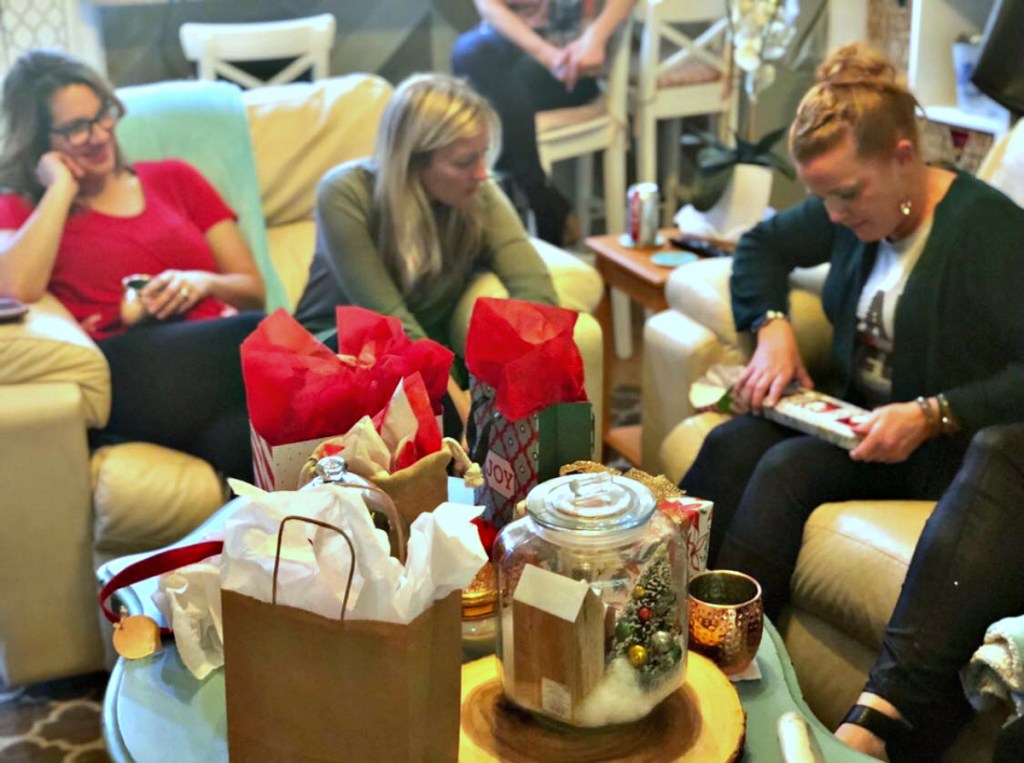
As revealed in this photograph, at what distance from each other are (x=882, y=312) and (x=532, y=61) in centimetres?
184

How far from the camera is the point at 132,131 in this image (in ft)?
7.91

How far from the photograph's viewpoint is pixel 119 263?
223 centimetres

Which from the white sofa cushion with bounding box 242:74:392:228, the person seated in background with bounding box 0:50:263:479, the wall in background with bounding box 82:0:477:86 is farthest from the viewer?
the wall in background with bounding box 82:0:477:86

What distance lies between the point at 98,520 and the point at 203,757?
94 centimetres

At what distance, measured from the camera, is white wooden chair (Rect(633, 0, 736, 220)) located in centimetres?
346

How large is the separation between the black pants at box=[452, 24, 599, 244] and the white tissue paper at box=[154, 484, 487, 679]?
2550 mm

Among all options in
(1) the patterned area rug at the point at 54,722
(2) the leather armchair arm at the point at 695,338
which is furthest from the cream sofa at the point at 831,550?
(1) the patterned area rug at the point at 54,722

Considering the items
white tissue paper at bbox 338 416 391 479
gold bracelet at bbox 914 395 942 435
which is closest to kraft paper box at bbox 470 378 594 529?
white tissue paper at bbox 338 416 391 479

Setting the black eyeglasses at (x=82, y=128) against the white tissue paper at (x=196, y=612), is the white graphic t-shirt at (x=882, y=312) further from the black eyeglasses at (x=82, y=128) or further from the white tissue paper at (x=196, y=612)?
the black eyeglasses at (x=82, y=128)

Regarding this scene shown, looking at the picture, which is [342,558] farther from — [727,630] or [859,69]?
[859,69]

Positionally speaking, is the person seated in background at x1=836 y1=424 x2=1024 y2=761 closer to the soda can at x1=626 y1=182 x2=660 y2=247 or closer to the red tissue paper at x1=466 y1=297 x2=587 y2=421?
the red tissue paper at x1=466 y1=297 x2=587 y2=421

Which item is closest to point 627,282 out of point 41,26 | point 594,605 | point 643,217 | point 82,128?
point 643,217

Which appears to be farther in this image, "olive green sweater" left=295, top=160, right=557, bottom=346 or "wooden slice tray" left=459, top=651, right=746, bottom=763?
"olive green sweater" left=295, top=160, right=557, bottom=346

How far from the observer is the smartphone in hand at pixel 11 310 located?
199 cm
